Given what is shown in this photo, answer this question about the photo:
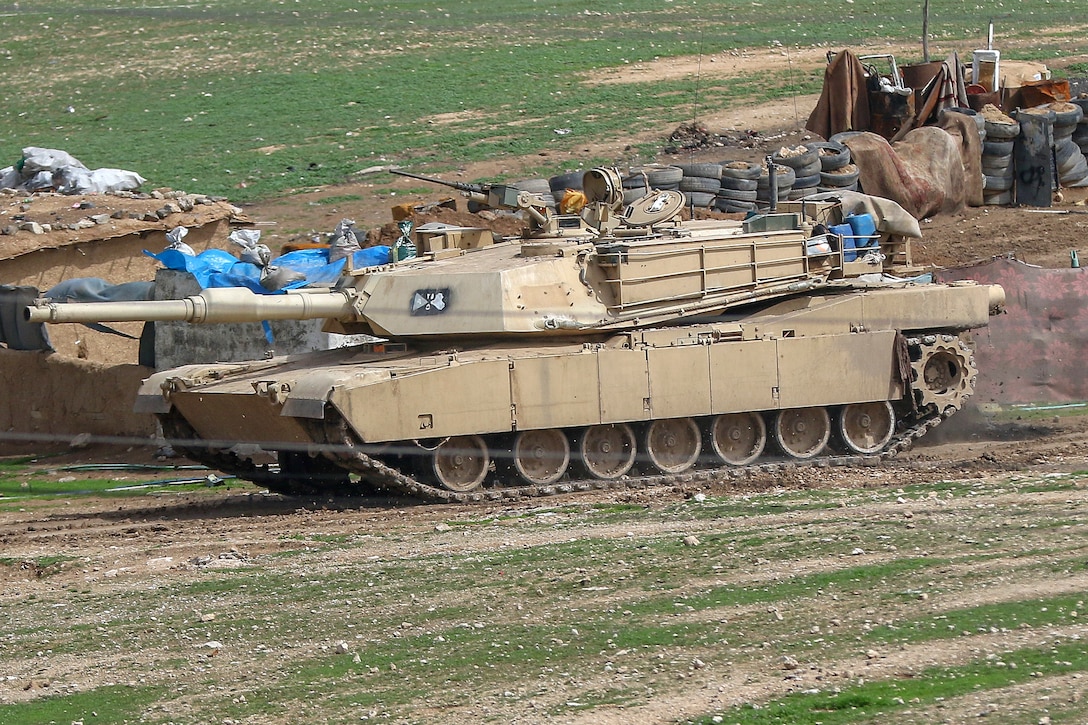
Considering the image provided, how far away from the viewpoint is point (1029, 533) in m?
12.4

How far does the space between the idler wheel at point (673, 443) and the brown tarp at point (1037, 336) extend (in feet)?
15.7

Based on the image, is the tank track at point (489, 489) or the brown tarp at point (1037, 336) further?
the brown tarp at point (1037, 336)

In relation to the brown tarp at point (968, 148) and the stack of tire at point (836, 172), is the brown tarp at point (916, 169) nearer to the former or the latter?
the brown tarp at point (968, 148)

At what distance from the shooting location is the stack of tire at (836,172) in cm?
2795

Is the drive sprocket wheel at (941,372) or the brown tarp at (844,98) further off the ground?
the brown tarp at (844,98)

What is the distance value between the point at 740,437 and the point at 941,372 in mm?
2550

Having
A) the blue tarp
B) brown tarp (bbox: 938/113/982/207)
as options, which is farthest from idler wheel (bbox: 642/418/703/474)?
brown tarp (bbox: 938/113/982/207)

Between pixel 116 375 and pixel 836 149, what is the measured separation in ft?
43.7

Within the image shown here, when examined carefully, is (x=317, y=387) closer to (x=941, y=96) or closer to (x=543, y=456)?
(x=543, y=456)

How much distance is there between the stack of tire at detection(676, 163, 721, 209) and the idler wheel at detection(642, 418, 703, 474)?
9273 mm

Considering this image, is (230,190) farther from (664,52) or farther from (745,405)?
(745,405)

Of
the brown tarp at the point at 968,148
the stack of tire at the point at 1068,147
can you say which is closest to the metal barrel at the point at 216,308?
the brown tarp at the point at 968,148

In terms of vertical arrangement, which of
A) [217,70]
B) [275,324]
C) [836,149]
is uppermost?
[217,70]

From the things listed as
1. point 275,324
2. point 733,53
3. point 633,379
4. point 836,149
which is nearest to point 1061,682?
point 633,379
